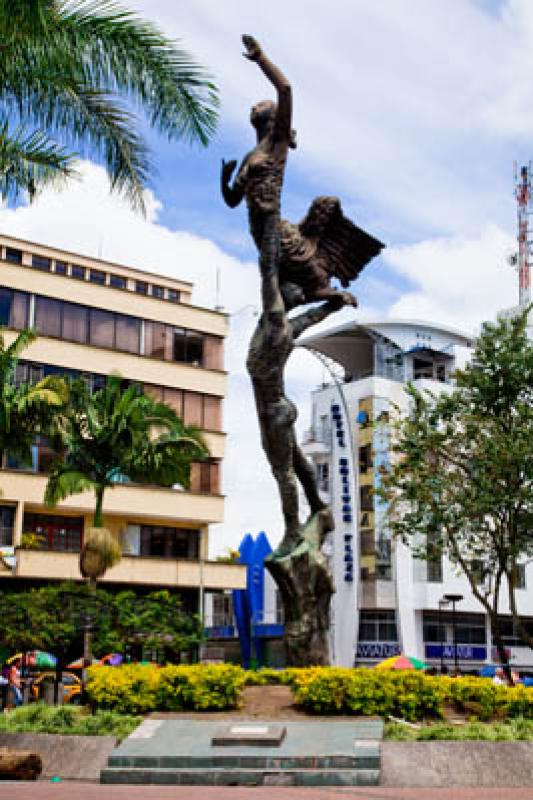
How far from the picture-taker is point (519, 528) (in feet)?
80.3

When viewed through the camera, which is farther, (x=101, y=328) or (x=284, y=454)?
(x=101, y=328)

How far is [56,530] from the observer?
3800 centimetres

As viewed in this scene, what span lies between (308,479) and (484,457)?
9277mm

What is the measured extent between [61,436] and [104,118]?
10.7 metres

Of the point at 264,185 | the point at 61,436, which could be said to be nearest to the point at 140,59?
the point at 264,185

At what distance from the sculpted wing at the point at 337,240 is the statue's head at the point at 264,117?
47.3 inches

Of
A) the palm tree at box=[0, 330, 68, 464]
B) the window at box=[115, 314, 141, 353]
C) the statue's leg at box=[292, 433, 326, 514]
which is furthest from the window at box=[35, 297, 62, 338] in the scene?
the statue's leg at box=[292, 433, 326, 514]

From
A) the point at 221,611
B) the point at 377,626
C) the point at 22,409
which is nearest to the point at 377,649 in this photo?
the point at 377,626

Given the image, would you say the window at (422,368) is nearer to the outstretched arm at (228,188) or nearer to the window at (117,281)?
the window at (117,281)

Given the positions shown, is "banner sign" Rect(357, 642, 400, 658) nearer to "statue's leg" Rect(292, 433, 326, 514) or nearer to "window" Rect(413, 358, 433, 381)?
"window" Rect(413, 358, 433, 381)

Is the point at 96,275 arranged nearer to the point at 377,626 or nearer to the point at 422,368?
the point at 422,368

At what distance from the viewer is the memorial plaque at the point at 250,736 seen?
11.0m

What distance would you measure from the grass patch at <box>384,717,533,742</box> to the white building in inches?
1368

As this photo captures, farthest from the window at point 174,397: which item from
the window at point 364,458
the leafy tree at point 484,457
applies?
the leafy tree at point 484,457
